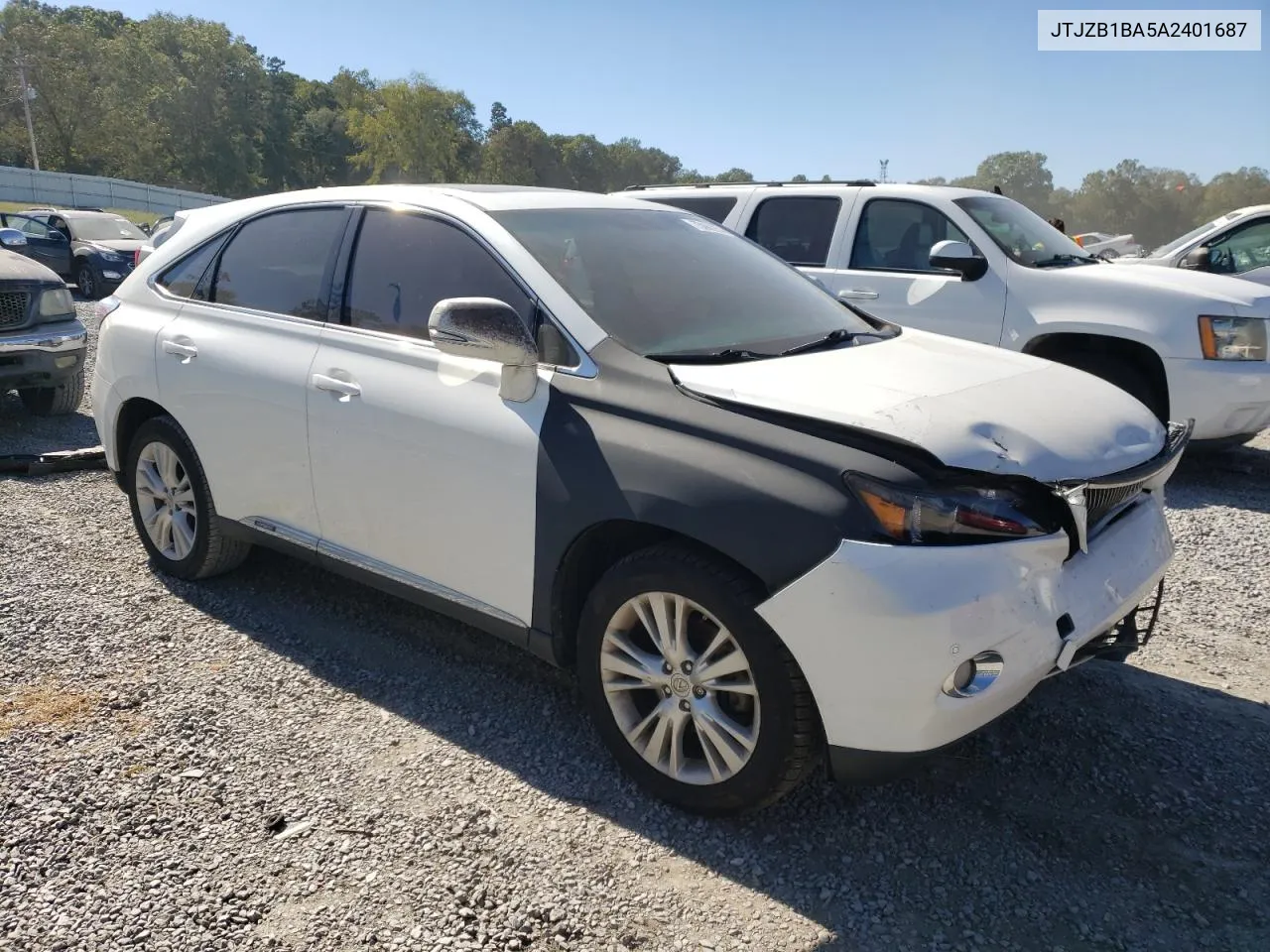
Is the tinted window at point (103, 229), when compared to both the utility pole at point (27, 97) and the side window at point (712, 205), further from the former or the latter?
the utility pole at point (27, 97)

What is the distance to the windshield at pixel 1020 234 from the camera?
6.64 meters

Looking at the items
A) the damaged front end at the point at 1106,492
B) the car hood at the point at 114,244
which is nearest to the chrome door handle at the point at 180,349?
Answer: the damaged front end at the point at 1106,492

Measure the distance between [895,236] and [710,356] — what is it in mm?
4565

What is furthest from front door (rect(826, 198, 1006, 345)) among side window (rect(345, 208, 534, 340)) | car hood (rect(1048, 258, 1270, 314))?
side window (rect(345, 208, 534, 340))

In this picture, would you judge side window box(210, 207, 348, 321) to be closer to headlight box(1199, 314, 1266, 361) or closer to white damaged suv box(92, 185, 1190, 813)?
white damaged suv box(92, 185, 1190, 813)

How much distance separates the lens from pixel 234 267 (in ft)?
13.4

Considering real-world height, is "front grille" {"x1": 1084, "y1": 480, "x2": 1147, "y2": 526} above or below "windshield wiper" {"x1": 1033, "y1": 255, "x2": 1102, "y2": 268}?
below

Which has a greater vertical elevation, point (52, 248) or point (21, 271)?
point (52, 248)


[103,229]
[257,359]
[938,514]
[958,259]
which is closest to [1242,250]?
[958,259]

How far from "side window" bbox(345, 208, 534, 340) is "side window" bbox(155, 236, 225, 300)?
1.02m

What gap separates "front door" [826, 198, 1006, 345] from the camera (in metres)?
6.55

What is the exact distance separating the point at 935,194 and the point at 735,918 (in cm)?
579

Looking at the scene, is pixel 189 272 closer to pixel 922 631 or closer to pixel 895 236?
pixel 922 631

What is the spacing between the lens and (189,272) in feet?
14.0
